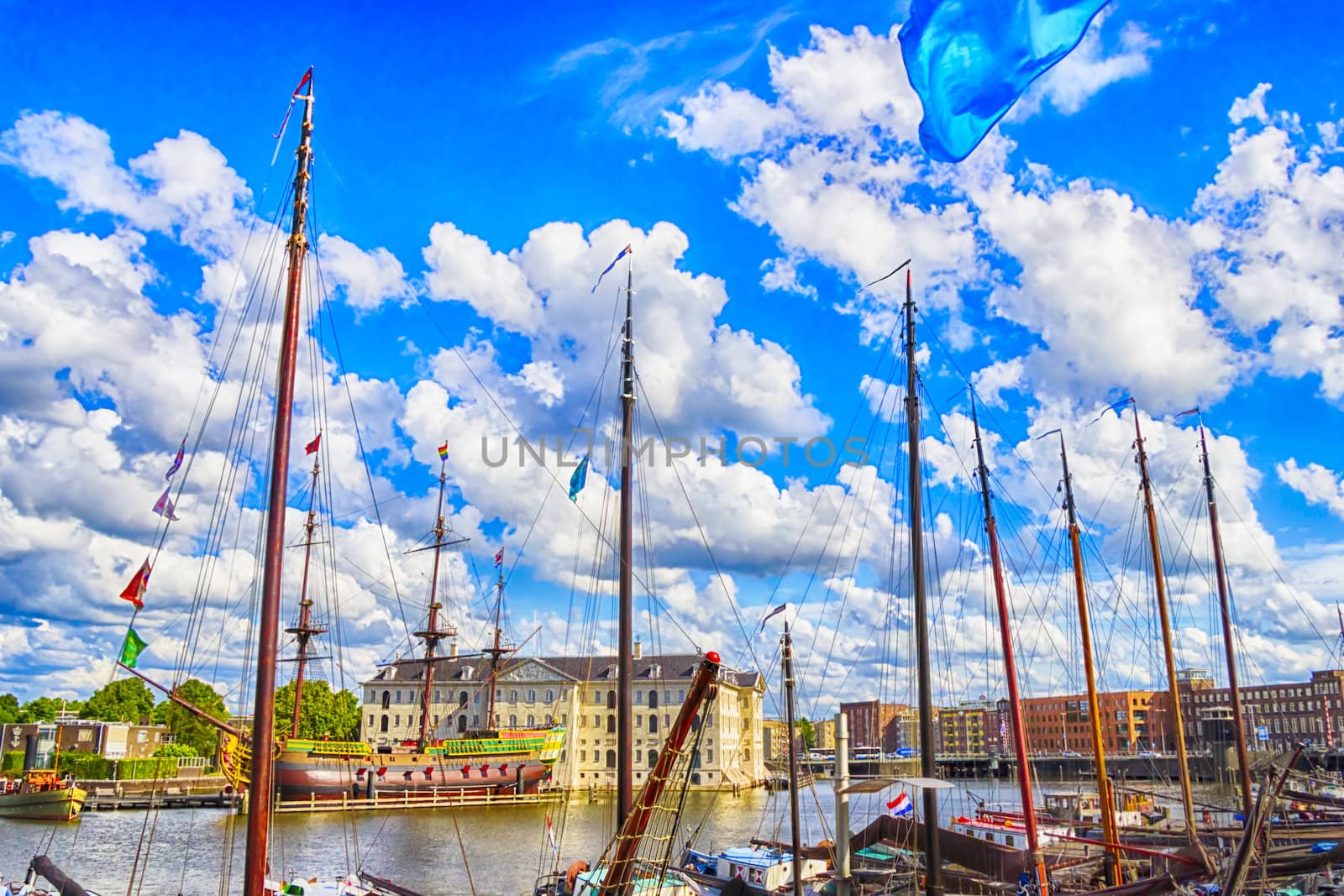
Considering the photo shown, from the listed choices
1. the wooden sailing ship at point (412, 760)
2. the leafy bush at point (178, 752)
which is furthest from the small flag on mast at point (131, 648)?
the leafy bush at point (178, 752)

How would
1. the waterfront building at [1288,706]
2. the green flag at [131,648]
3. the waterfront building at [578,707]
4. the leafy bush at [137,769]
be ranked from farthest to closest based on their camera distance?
the waterfront building at [1288,706]
the waterfront building at [578,707]
the leafy bush at [137,769]
the green flag at [131,648]

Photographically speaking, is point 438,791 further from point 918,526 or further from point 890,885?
point 918,526

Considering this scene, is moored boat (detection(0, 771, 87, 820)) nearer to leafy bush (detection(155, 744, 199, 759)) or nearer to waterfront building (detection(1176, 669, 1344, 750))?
leafy bush (detection(155, 744, 199, 759))

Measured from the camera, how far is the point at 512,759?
89.2 metres

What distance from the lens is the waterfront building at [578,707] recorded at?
359ft

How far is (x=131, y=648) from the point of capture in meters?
21.1

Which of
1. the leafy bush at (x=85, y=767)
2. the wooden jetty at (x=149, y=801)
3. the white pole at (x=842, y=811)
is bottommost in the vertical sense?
the wooden jetty at (x=149, y=801)

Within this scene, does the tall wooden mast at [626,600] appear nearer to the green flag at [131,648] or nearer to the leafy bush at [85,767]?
the green flag at [131,648]

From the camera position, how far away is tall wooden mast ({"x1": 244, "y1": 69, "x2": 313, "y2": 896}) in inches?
574

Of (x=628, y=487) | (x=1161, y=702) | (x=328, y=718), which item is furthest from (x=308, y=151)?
(x=1161, y=702)

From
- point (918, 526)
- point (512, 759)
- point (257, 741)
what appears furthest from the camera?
point (512, 759)

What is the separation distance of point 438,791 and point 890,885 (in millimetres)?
65065

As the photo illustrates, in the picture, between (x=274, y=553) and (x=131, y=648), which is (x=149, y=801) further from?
(x=274, y=553)

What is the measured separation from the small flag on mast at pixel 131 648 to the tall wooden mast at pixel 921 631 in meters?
17.0
